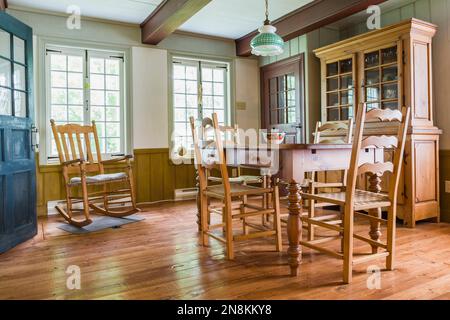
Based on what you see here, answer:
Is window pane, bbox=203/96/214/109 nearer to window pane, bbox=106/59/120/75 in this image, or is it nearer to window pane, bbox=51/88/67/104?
window pane, bbox=106/59/120/75

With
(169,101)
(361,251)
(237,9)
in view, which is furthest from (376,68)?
(169,101)

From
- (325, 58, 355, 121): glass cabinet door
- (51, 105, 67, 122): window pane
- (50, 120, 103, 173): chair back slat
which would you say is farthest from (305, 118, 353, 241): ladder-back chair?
(51, 105, 67, 122): window pane

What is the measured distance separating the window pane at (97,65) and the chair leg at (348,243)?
3658mm

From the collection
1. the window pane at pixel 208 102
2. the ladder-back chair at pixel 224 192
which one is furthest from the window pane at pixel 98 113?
the ladder-back chair at pixel 224 192

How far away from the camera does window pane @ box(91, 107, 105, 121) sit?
4328mm

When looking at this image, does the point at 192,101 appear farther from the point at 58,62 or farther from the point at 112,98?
the point at 58,62

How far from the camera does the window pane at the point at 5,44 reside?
2.71 m

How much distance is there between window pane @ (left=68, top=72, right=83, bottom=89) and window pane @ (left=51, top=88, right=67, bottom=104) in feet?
0.39

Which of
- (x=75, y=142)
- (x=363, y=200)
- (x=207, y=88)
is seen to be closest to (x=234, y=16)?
(x=207, y=88)

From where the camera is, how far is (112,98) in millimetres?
4453

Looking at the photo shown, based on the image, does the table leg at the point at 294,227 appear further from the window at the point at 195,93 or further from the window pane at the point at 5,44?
the window at the point at 195,93

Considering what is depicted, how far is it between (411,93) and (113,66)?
348cm
